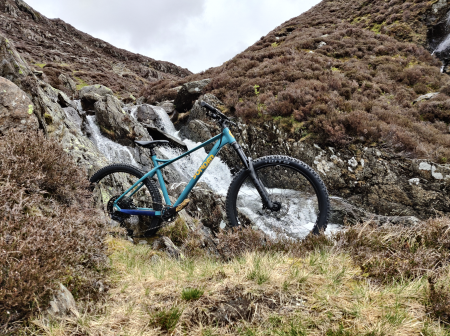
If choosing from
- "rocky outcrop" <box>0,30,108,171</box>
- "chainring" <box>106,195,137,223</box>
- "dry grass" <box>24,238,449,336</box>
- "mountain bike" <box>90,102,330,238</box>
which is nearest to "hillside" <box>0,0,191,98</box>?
"rocky outcrop" <box>0,30,108,171</box>

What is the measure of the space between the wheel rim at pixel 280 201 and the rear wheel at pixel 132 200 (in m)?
1.73

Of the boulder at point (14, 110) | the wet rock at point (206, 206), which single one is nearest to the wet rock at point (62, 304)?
the boulder at point (14, 110)

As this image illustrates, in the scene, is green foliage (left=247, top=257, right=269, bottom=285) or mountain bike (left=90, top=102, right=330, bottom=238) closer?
green foliage (left=247, top=257, right=269, bottom=285)

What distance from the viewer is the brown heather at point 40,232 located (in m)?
1.71

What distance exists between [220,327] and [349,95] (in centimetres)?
1100

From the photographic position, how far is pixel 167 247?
4461 millimetres

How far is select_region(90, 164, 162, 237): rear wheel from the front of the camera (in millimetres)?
4543

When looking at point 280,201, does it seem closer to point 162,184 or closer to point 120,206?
point 162,184

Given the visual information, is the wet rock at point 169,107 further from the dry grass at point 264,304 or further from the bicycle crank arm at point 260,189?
the dry grass at point 264,304

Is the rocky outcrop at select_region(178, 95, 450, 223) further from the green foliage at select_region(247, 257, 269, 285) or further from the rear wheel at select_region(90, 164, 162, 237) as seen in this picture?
the rear wheel at select_region(90, 164, 162, 237)

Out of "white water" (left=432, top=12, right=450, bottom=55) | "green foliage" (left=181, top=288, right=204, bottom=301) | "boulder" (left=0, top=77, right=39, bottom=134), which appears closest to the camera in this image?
"green foliage" (left=181, top=288, right=204, bottom=301)

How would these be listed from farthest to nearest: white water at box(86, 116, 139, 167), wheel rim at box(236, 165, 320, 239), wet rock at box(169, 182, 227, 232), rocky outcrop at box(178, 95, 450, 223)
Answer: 1. white water at box(86, 116, 139, 167)
2. wet rock at box(169, 182, 227, 232)
3. rocky outcrop at box(178, 95, 450, 223)
4. wheel rim at box(236, 165, 320, 239)

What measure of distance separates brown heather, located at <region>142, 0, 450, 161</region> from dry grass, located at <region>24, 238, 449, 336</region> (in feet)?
21.6

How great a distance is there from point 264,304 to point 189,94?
15617 millimetres
